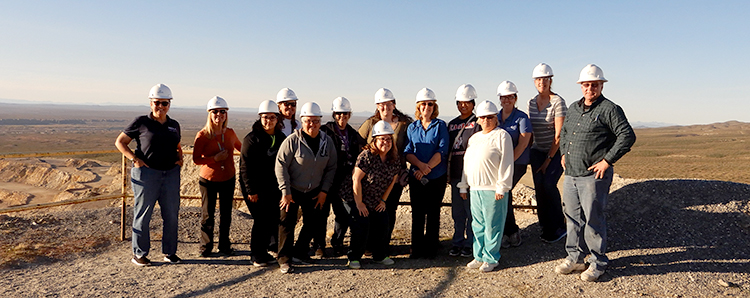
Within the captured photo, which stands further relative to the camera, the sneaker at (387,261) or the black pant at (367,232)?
the sneaker at (387,261)

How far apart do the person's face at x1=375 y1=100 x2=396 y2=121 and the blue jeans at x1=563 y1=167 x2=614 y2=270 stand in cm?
213

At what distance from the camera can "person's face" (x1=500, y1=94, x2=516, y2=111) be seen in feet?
17.2

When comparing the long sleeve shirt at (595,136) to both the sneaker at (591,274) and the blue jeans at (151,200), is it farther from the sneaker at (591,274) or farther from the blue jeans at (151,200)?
the blue jeans at (151,200)

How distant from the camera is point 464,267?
521 cm

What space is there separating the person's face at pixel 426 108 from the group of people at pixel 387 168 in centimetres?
1

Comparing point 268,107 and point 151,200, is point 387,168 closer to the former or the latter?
point 268,107

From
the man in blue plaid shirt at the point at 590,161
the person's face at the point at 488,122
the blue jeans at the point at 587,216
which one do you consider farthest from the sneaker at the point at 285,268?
the blue jeans at the point at 587,216

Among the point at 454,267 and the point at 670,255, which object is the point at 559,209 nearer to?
the point at 670,255

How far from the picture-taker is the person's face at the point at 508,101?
5230 mm

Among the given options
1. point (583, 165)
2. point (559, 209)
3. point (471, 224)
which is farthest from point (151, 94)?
point (559, 209)

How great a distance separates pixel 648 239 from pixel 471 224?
2.32 m

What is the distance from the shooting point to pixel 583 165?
14.9ft

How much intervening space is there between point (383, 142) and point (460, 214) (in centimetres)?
145

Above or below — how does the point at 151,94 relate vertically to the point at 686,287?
above
